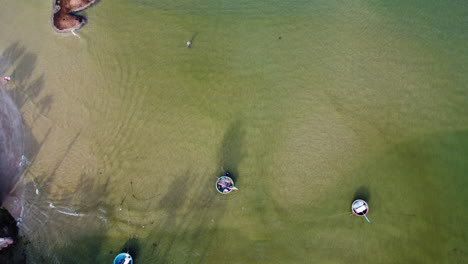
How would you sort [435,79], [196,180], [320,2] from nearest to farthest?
1. [196,180]
2. [435,79]
3. [320,2]

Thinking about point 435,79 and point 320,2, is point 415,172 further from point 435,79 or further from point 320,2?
point 320,2

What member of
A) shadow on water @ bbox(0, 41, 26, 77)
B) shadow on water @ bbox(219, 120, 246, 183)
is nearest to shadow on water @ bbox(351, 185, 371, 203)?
shadow on water @ bbox(219, 120, 246, 183)

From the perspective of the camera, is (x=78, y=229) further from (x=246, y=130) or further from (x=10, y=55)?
(x=10, y=55)

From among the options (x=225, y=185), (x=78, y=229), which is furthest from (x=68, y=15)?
(x=225, y=185)

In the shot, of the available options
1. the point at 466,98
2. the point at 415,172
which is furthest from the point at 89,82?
the point at 466,98

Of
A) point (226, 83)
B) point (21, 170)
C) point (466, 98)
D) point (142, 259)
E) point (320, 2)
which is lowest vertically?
point (142, 259)

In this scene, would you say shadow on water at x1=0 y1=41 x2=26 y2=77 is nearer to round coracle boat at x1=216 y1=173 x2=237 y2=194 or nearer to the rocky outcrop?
the rocky outcrop

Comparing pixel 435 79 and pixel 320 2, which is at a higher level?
pixel 320 2
